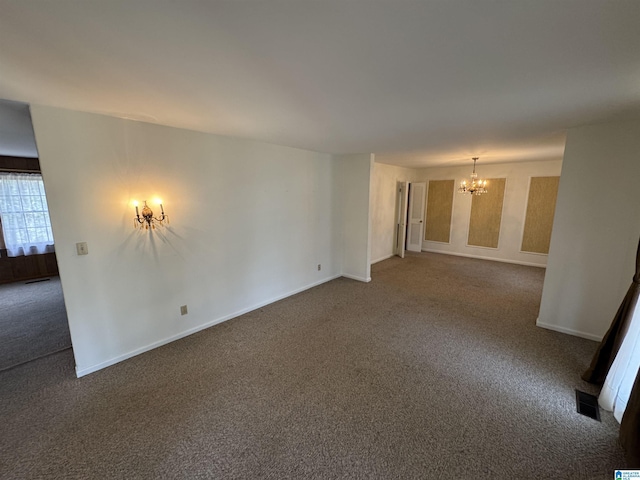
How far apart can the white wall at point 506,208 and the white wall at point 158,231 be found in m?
4.94

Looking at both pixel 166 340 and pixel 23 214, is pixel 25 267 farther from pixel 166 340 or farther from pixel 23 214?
pixel 166 340

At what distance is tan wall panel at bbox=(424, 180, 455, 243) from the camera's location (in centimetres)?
729

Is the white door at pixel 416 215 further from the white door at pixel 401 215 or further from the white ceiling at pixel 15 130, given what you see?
the white ceiling at pixel 15 130

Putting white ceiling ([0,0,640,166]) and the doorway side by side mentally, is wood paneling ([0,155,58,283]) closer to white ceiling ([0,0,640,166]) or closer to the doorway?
the doorway

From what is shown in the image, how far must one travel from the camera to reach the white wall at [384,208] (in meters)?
6.19

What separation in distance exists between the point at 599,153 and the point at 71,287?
5.58 m

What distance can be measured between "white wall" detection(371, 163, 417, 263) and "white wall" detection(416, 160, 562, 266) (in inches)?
61.7

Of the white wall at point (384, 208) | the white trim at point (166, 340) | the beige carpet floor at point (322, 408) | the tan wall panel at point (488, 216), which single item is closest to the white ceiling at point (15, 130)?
the white trim at point (166, 340)

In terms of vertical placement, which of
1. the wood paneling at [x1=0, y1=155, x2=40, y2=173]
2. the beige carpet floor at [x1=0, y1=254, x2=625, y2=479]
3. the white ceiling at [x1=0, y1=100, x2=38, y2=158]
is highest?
the white ceiling at [x1=0, y1=100, x2=38, y2=158]

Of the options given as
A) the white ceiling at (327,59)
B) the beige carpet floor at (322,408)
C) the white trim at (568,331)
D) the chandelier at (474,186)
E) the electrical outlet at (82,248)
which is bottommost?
the beige carpet floor at (322,408)

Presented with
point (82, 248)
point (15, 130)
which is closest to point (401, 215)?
point (82, 248)

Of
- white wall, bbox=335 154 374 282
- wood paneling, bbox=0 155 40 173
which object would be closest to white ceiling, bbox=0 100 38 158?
wood paneling, bbox=0 155 40 173

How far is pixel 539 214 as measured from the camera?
602 cm

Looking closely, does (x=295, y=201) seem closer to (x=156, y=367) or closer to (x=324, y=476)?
(x=156, y=367)
